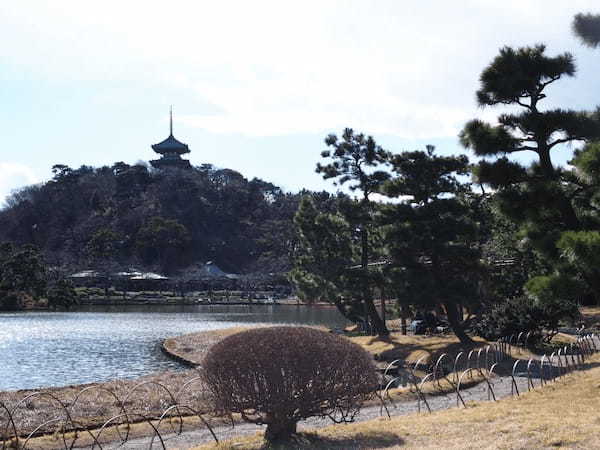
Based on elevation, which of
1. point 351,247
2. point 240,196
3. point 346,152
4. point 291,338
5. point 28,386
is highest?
point 240,196

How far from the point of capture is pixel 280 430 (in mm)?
9047

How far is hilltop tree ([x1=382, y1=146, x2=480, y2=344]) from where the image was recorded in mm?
21578

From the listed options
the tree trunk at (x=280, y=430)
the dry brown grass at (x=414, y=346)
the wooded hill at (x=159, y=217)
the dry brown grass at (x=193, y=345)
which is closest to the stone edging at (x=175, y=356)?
the dry brown grass at (x=193, y=345)

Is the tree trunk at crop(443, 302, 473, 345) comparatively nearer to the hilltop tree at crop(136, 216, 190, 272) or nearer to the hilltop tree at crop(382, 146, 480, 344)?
the hilltop tree at crop(382, 146, 480, 344)

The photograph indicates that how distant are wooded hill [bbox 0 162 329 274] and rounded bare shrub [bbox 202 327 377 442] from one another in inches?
3650

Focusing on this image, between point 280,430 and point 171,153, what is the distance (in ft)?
415

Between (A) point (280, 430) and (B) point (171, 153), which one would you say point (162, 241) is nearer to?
(B) point (171, 153)

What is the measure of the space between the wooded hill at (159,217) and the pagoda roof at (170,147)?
4.44 m

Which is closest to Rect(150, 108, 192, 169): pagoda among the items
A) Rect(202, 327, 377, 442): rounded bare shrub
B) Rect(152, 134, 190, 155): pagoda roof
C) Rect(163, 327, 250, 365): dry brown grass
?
Rect(152, 134, 190, 155): pagoda roof

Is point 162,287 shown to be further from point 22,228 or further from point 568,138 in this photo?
point 568,138

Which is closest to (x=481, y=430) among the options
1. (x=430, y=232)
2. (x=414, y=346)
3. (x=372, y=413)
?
(x=372, y=413)

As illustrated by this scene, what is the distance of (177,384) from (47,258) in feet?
301

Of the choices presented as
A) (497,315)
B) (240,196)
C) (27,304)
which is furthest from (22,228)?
(497,315)

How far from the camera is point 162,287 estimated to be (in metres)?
90.9
